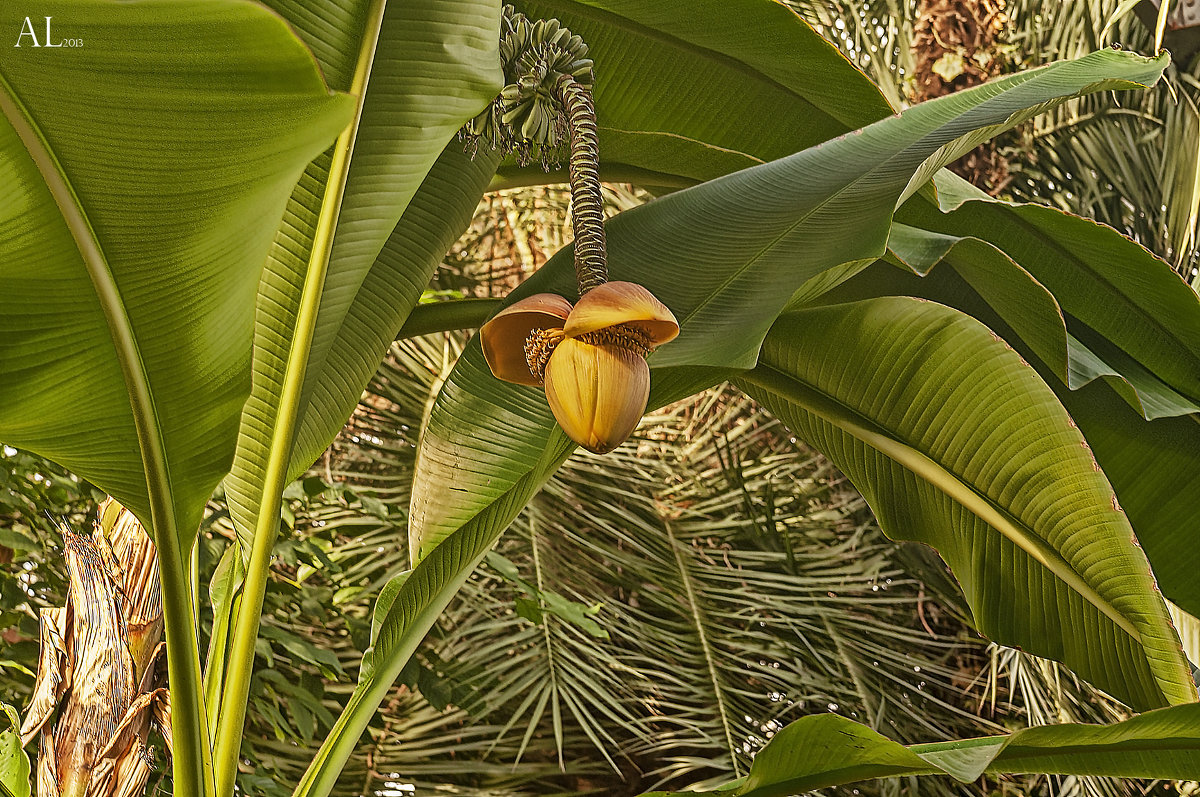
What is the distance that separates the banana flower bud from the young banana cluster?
18cm

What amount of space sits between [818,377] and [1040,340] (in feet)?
0.68

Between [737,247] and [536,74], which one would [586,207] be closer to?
Answer: [536,74]

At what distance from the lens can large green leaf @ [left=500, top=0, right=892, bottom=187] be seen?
35.1 inches

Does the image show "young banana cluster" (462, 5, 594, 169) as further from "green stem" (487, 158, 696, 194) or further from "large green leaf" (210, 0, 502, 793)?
"green stem" (487, 158, 696, 194)

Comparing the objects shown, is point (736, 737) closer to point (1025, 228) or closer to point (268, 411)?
point (1025, 228)

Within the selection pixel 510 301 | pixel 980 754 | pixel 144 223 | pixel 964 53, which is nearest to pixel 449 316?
pixel 510 301

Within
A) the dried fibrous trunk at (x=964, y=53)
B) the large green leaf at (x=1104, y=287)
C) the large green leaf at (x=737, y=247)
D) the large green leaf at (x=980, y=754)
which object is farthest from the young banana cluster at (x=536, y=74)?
the dried fibrous trunk at (x=964, y=53)

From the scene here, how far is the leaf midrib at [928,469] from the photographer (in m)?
0.75

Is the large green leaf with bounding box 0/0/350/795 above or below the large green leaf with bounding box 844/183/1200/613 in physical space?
below

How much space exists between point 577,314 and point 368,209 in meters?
0.26

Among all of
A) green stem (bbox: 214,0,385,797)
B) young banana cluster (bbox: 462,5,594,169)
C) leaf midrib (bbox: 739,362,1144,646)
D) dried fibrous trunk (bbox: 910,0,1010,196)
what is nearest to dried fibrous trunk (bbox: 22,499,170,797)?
green stem (bbox: 214,0,385,797)

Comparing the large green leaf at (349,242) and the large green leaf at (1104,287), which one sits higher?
the large green leaf at (1104,287)

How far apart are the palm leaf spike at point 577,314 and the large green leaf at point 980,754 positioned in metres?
0.32

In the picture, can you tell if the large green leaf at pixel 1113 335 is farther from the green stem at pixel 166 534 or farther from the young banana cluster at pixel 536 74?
the green stem at pixel 166 534
